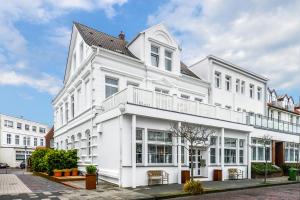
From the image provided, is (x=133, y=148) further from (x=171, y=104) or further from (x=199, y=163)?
(x=199, y=163)

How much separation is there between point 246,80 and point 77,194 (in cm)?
2311

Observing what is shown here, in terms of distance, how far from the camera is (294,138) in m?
33.0

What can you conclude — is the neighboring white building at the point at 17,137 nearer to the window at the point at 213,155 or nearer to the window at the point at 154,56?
the window at the point at 154,56

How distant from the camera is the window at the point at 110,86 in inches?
808

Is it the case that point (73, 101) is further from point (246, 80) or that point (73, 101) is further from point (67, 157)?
point (246, 80)

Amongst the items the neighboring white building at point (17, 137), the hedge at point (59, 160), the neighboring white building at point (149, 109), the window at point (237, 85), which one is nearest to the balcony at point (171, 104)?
the neighboring white building at point (149, 109)

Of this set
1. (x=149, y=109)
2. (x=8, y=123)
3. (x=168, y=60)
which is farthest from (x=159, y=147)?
(x=8, y=123)

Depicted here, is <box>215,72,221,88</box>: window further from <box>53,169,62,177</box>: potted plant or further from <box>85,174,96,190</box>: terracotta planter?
<box>85,174,96,190</box>: terracotta planter

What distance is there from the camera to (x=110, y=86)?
2070 centimetres

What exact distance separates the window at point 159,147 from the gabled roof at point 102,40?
6.80 metres

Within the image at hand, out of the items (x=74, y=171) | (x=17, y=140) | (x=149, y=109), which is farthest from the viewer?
(x=17, y=140)

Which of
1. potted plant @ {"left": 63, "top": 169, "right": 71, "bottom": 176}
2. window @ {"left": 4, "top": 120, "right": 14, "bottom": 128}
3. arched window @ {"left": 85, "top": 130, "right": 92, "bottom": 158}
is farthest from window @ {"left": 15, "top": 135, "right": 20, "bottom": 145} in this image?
potted plant @ {"left": 63, "top": 169, "right": 71, "bottom": 176}

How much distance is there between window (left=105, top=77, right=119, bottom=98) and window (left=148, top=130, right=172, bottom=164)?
14.2 feet

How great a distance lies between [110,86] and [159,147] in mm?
5276
